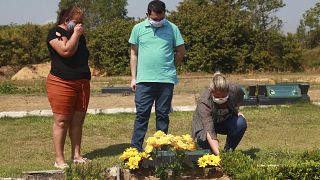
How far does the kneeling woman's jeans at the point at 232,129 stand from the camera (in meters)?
5.42

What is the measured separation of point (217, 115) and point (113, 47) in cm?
2324

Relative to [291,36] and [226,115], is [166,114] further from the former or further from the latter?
[291,36]

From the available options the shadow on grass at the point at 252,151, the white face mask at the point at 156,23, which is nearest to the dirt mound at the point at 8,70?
the shadow on grass at the point at 252,151

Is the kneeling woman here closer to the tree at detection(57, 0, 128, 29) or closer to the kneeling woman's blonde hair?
the kneeling woman's blonde hair

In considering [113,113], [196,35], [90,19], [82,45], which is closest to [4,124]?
[113,113]

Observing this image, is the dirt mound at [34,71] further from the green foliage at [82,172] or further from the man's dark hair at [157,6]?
the green foliage at [82,172]

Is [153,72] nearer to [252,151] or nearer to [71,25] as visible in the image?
[71,25]

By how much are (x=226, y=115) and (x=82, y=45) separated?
Result: 65.7 inches

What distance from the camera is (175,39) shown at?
221 inches

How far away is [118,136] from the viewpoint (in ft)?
25.4

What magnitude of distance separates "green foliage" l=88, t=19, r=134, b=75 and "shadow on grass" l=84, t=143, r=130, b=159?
2087cm

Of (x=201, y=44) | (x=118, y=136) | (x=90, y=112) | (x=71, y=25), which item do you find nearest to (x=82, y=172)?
(x=71, y=25)

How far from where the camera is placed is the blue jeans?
5.44 metres

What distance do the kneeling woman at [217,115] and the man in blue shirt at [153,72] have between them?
0.39 meters
